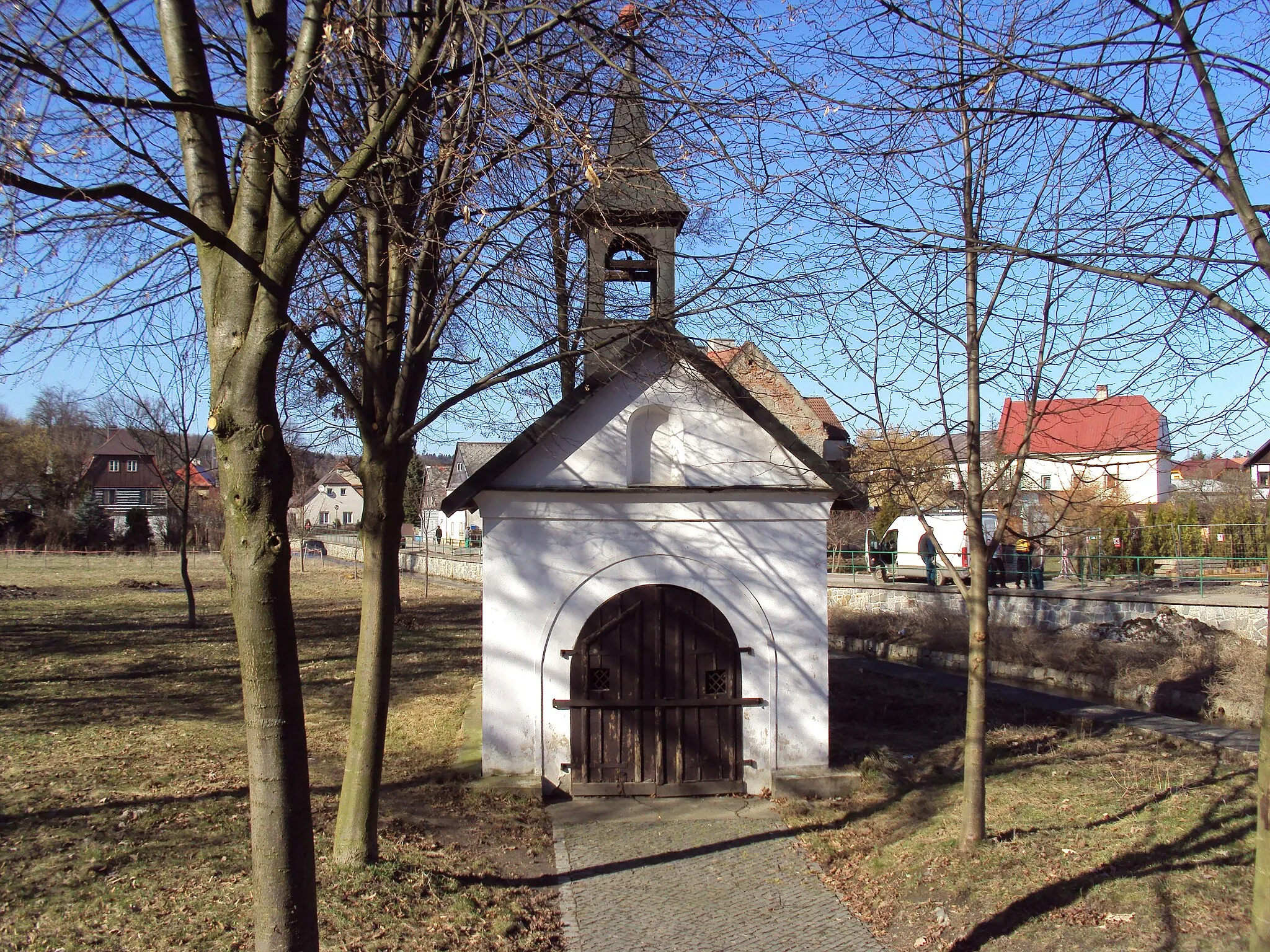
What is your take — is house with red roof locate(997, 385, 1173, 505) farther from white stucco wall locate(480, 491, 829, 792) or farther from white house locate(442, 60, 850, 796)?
white stucco wall locate(480, 491, 829, 792)

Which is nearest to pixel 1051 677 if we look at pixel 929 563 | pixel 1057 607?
pixel 1057 607

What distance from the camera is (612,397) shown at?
33.5ft

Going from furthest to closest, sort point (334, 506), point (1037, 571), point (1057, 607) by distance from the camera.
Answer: point (334, 506)
point (1037, 571)
point (1057, 607)

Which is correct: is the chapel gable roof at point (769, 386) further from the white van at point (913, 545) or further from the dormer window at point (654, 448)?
the white van at point (913, 545)

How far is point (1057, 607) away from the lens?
23594 mm

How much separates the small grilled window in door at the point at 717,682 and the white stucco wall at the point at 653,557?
0.22m

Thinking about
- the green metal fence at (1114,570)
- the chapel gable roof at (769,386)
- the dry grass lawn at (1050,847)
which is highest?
the chapel gable roof at (769,386)

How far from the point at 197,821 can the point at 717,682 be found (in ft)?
16.2

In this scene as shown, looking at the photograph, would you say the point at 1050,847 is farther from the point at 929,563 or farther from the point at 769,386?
the point at 929,563

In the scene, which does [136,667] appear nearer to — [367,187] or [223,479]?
[367,187]

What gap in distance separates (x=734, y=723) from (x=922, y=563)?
27.5m

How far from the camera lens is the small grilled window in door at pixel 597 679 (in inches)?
392

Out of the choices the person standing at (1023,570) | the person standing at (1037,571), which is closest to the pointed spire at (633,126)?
the person standing at (1037,571)

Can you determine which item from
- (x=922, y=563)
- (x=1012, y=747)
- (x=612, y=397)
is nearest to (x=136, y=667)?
(x=612, y=397)
